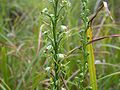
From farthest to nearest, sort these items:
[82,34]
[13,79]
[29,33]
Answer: [29,33]
[13,79]
[82,34]

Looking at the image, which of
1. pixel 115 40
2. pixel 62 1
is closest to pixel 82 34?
pixel 62 1

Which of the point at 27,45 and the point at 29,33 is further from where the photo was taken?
the point at 29,33

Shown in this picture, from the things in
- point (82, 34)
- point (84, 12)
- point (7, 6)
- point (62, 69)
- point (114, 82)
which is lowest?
point (114, 82)

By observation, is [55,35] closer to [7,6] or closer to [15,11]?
[7,6]

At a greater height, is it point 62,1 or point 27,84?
point 62,1

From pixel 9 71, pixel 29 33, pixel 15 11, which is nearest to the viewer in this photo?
pixel 9 71

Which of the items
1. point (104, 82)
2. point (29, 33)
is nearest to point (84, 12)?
point (104, 82)

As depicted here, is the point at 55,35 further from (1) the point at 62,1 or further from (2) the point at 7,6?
(2) the point at 7,6

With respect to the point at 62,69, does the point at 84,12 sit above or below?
above

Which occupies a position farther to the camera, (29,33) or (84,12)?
(29,33)
